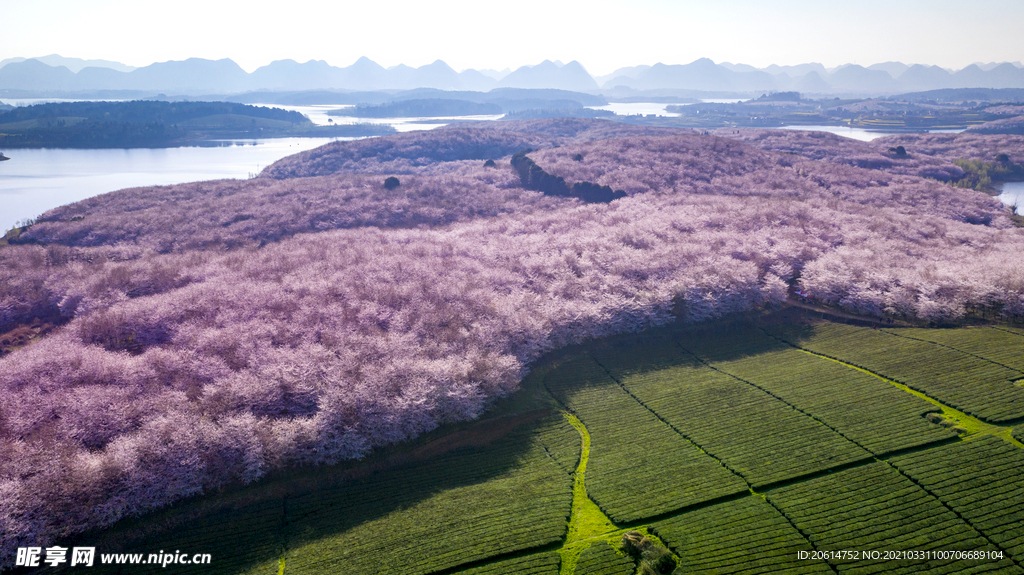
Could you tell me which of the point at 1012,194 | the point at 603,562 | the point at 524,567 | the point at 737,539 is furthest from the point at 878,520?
the point at 1012,194

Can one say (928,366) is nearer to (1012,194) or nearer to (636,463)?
(636,463)

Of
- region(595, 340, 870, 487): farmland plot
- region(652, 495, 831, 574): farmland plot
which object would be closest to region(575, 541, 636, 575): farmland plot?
region(652, 495, 831, 574): farmland plot

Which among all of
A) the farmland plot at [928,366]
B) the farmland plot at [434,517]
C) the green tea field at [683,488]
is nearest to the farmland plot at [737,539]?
the green tea field at [683,488]

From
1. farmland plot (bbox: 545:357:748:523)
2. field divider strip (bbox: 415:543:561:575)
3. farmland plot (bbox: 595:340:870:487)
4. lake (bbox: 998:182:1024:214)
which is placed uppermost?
lake (bbox: 998:182:1024:214)

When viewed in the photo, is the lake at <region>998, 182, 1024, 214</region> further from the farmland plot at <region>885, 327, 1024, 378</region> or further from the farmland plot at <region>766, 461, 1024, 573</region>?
the farmland plot at <region>766, 461, 1024, 573</region>

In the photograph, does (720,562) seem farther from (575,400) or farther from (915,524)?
(575,400)

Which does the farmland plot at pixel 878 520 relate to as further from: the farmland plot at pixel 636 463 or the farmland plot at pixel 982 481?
the farmland plot at pixel 636 463

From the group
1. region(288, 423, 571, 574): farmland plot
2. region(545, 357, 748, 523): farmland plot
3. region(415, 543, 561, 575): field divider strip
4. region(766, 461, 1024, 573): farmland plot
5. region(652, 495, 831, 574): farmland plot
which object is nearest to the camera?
region(766, 461, 1024, 573): farmland plot
